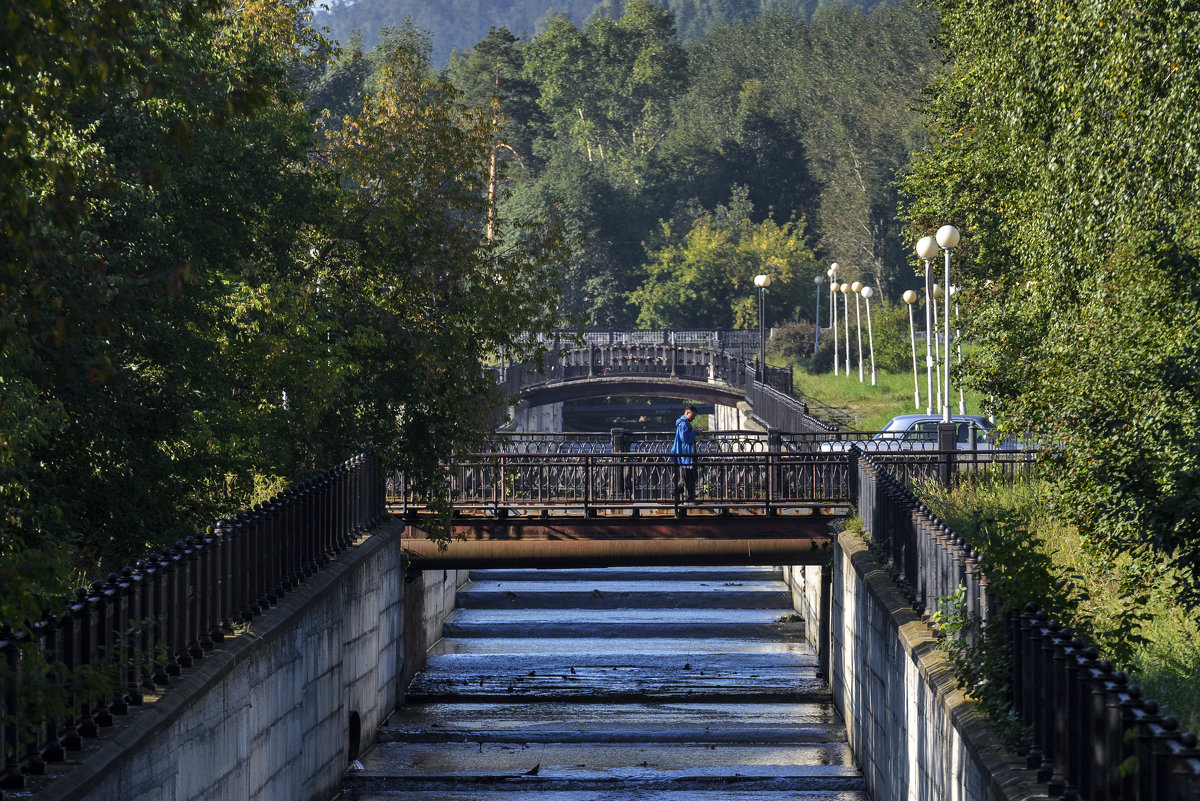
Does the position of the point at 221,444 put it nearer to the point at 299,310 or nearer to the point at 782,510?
the point at 299,310

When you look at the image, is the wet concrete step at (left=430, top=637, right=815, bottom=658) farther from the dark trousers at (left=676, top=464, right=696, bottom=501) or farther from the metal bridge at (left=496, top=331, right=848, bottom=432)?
the metal bridge at (left=496, top=331, right=848, bottom=432)

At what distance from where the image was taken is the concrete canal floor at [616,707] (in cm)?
1602

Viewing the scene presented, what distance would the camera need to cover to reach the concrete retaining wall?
28.4ft

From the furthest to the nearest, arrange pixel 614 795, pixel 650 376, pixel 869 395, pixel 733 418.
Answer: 1. pixel 733 418
2. pixel 650 376
3. pixel 869 395
4. pixel 614 795

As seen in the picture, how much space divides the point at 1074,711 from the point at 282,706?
755 cm

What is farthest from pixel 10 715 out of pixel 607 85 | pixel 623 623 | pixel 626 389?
pixel 607 85

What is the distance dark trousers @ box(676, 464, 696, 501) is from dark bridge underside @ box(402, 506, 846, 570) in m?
0.35

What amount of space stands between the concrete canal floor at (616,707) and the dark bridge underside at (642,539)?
213 cm

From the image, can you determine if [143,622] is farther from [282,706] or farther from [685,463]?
[685,463]

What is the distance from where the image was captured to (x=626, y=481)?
796 inches

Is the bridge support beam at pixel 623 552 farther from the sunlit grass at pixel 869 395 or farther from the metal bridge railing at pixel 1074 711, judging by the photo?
the sunlit grass at pixel 869 395

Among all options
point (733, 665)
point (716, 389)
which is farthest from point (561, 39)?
point (733, 665)

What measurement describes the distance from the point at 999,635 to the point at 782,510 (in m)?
11.2

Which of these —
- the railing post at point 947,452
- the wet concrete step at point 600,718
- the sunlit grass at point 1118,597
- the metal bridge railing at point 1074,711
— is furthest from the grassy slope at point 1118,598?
the wet concrete step at point 600,718
